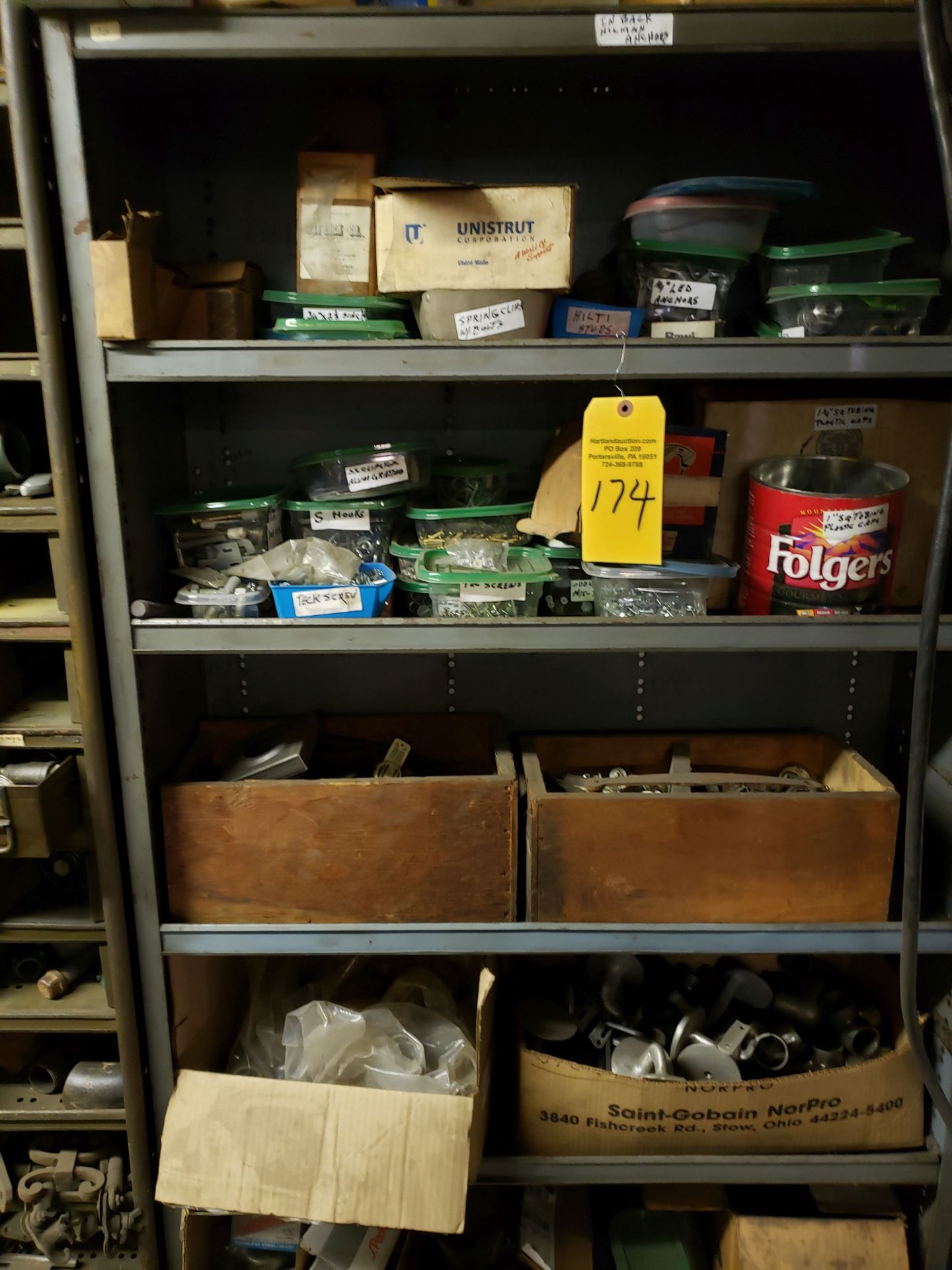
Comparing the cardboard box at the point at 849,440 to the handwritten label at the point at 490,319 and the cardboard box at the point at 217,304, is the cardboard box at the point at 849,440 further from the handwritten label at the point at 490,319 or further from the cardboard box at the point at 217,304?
the cardboard box at the point at 217,304

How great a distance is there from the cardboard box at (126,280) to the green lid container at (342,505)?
319 mm

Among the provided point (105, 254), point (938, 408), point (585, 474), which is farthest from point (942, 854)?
point (105, 254)

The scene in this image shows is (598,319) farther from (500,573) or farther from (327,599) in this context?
(327,599)

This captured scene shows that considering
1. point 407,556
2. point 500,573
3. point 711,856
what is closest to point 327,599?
point 407,556

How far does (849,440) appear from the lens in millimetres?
1288

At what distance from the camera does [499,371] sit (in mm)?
1088

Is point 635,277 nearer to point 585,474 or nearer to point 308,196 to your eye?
point 585,474

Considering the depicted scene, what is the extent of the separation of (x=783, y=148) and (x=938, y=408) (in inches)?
21.4

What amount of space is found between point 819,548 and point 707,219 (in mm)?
506

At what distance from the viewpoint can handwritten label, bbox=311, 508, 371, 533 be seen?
4.29 feet

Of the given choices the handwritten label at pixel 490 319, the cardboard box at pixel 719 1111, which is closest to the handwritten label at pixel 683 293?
the handwritten label at pixel 490 319

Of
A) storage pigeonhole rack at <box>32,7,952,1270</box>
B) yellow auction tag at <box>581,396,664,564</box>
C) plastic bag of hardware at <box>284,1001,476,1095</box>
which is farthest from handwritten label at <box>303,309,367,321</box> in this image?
plastic bag of hardware at <box>284,1001,476,1095</box>

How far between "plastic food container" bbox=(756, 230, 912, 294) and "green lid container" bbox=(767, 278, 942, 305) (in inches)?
0.8

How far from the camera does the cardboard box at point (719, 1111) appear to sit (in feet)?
4.34
